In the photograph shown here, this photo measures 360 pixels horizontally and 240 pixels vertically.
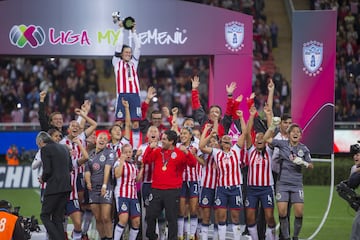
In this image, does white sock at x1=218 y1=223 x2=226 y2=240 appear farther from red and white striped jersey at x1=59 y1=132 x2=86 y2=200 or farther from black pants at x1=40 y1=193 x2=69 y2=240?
black pants at x1=40 y1=193 x2=69 y2=240

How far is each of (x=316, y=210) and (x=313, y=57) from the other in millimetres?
6016

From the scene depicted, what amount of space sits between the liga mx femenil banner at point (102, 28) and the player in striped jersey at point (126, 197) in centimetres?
446

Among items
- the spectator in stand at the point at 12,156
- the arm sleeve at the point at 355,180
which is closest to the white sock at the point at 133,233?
the arm sleeve at the point at 355,180

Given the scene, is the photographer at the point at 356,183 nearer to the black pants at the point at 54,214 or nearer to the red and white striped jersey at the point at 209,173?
the red and white striped jersey at the point at 209,173

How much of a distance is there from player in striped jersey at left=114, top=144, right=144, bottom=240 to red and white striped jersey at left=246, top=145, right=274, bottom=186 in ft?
6.01

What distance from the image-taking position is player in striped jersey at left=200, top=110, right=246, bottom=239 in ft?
52.0

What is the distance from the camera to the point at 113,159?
15.4 m

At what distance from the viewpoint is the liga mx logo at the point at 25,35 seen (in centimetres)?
1923

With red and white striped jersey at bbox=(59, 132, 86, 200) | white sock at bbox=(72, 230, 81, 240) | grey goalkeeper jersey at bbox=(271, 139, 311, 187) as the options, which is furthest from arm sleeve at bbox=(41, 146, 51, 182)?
grey goalkeeper jersey at bbox=(271, 139, 311, 187)

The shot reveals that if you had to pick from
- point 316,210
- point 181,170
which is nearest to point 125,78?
point 181,170

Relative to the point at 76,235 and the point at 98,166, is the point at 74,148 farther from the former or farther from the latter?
the point at 76,235

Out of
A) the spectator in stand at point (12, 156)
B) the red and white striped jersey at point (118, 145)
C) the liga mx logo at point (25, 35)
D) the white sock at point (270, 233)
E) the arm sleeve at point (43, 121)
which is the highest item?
the liga mx logo at point (25, 35)

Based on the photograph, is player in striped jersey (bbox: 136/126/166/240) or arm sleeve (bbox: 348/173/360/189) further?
player in striped jersey (bbox: 136/126/166/240)

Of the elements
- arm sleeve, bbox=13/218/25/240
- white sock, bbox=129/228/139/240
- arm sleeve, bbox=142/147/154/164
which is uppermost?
arm sleeve, bbox=142/147/154/164
